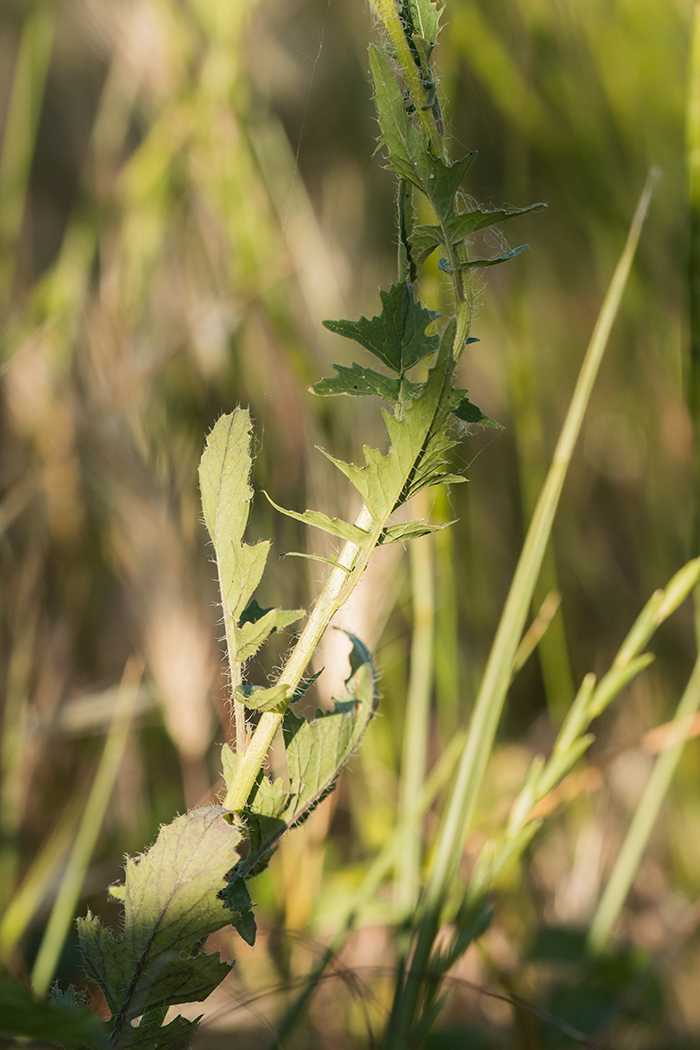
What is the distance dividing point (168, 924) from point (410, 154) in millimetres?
188

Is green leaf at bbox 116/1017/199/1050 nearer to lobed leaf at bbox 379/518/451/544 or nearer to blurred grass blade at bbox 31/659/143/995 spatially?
lobed leaf at bbox 379/518/451/544

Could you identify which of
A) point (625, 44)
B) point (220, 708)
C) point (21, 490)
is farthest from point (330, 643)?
point (625, 44)

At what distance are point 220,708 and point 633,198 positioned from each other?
641 mm

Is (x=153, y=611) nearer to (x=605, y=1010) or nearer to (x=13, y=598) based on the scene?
(x=13, y=598)

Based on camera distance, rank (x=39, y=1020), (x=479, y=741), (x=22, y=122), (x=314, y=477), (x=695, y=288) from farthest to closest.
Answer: (x=22, y=122) < (x=314, y=477) < (x=695, y=288) < (x=479, y=741) < (x=39, y=1020)

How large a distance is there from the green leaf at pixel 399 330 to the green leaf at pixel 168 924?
0.37 feet

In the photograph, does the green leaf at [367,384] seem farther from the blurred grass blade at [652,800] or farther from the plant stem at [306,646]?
the blurred grass blade at [652,800]

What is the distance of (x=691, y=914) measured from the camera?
0.48 m

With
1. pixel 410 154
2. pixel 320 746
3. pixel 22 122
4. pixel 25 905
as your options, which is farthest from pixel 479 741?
pixel 22 122

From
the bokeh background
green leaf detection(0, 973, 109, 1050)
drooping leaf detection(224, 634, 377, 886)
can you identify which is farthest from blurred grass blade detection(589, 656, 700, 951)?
green leaf detection(0, 973, 109, 1050)

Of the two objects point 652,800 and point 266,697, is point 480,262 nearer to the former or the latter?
point 266,697

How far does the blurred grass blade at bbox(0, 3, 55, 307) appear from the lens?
29.8 inches

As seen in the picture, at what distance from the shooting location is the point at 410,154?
0.58 ft

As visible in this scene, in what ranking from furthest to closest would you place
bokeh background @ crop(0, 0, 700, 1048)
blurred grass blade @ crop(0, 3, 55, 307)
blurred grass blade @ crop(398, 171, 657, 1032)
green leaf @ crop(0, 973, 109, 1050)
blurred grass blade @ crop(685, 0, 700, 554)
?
blurred grass blade @ crop(0, 3, 55, 307), bokeh background @ crop(0, 0, 700, 1048), blurred grass blade @ crop(685, 0, 700, 554), blurred grass blade @ crop(398, 171, 657, 1032), green leaf @ crop(0, 973, 109, 1050)
